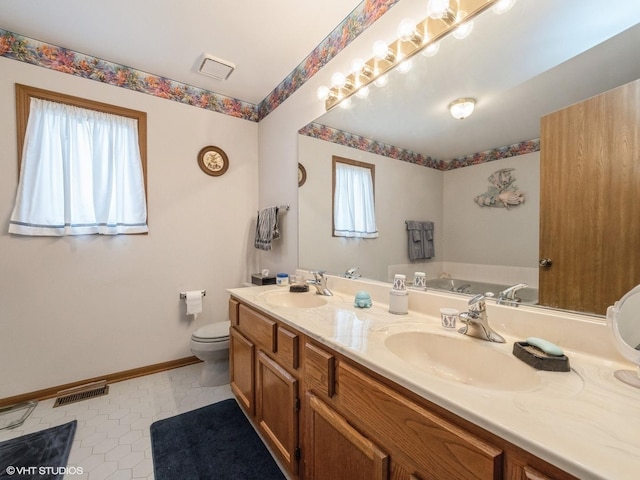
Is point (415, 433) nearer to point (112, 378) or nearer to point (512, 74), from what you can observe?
point (512, 74)

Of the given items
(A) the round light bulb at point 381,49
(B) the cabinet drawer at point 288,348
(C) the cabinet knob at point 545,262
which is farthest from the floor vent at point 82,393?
(A) the round light bulb at point 381,49

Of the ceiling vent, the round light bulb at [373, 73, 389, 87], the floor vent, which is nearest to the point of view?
the round light bulb at [373, 73, 389, 87]

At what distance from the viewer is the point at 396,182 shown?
1.46 m

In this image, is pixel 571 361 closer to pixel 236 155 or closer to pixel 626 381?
pixel 626 381

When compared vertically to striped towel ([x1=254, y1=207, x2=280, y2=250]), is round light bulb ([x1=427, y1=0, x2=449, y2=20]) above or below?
above

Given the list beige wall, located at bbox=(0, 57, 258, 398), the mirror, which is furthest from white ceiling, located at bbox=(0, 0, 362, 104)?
the mirror

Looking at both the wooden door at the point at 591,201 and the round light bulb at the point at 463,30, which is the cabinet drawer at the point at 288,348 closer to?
the wooden door at the point at 591,201

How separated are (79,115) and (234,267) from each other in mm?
1615

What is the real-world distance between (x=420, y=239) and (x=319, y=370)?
0.79 metres

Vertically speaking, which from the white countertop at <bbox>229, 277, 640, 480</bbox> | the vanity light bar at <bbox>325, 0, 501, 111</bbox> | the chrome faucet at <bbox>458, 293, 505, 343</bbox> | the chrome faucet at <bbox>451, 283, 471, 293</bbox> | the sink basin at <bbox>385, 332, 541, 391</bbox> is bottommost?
the sink basin at <bbox>385, 332, 541, 391</bbox>

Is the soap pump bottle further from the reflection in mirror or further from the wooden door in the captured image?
the reflection in mirror

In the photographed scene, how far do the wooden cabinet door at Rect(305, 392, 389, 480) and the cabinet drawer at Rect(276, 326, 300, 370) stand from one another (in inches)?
5.8

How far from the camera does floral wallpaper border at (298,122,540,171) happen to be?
3.24 ft

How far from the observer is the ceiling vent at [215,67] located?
2.00 meters
